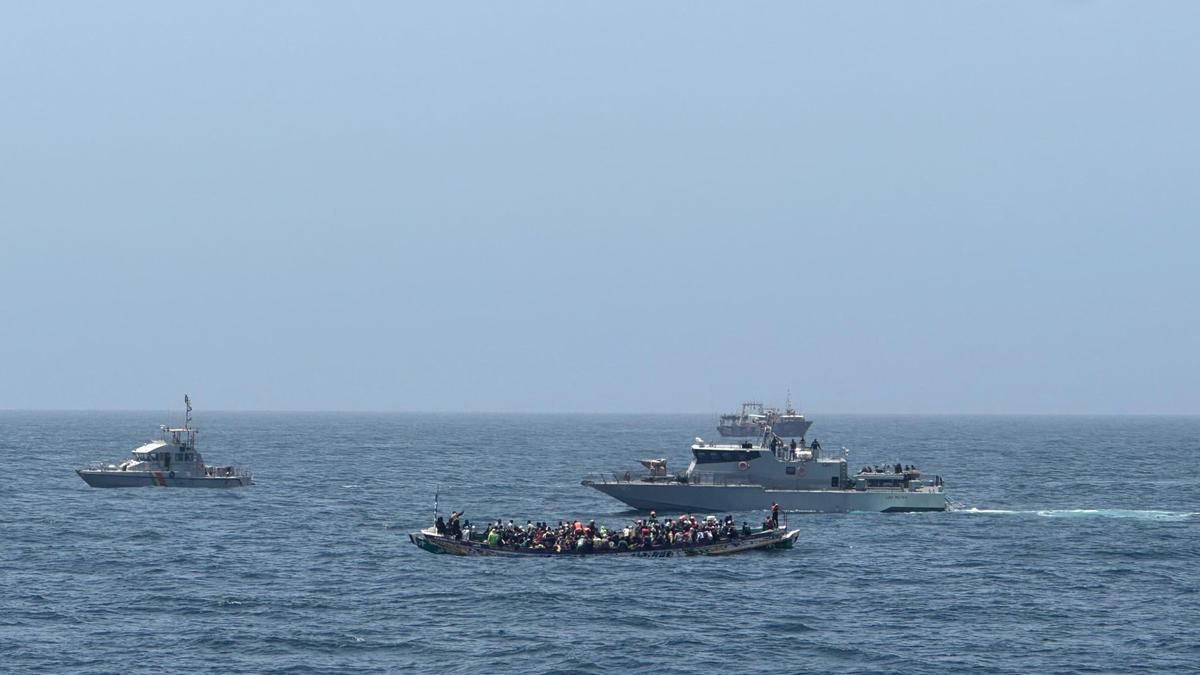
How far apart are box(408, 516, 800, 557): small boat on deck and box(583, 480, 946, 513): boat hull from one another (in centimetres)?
1642

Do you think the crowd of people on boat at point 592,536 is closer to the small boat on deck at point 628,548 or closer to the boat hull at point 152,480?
the small boat on deck at point 628,548

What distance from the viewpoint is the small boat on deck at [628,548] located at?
272ft

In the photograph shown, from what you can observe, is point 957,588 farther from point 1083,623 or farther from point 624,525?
point 624,525

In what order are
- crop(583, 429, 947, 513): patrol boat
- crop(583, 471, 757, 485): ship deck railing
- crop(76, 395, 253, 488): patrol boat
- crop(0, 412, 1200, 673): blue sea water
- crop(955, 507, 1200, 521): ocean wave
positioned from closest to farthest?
1. crop(0, 412, 1200, 673): blue sea water
2. crop(583, 429, 947, 513): patrol boat
3. crop(583, 471, 757, 485): ship deck railing
4. crop(955, 507, 1200, 521): ocean wave
5. crop(76, 395, 253, 488): patrol boat

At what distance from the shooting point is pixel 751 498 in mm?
103062

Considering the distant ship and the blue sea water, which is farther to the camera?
the distant ship

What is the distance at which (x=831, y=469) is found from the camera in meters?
106

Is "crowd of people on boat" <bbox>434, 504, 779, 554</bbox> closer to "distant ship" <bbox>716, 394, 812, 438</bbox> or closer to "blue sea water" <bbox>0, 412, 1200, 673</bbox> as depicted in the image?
"blue sea water" <bbox>0, 412, 1200, 673</bbox>

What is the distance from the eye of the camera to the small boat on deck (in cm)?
8281

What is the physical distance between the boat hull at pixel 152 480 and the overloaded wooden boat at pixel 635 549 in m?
46.1

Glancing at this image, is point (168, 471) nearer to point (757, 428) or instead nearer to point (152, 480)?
point (152, 480)

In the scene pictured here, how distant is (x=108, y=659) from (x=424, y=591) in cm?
1871

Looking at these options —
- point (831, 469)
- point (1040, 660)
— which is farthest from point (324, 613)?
point (831, 469)

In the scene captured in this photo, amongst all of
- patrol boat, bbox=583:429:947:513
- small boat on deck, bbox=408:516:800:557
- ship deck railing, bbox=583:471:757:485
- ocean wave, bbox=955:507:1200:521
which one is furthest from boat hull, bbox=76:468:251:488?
ocean wave, bbox=955:507:1200:521
